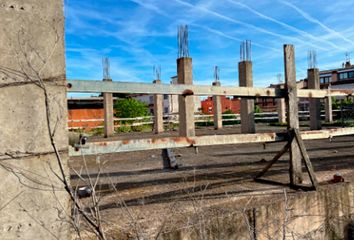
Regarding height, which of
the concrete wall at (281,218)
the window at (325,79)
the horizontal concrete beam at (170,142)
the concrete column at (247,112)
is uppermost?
the window at (325,79)

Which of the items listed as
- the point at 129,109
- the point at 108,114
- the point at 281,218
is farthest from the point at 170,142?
the point at 129,109

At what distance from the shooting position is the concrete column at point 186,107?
968cm

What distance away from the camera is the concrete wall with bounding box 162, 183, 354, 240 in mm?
2330

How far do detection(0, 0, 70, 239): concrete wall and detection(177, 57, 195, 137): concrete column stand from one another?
7620 millimetres

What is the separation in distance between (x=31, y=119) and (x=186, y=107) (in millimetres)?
8177

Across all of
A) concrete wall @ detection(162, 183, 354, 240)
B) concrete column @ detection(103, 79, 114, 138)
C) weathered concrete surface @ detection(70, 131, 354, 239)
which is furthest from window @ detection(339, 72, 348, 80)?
concrete wall @ detection(162, 183, 354, 240)

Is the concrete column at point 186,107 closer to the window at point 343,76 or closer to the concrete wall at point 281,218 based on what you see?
the concrete wall at point 281,218

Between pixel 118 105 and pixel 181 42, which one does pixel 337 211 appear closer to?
pixel 181 42

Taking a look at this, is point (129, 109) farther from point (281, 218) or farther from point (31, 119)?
point (31, 119)

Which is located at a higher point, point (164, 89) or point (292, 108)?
point (164, 89)

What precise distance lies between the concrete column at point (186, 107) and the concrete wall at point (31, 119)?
7620mm

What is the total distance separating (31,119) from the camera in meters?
1.81

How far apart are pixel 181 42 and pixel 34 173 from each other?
8.43 m

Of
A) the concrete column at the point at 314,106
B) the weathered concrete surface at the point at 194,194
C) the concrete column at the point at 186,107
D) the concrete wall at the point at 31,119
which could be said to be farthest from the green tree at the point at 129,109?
the concrete wall at the point at 31,119
